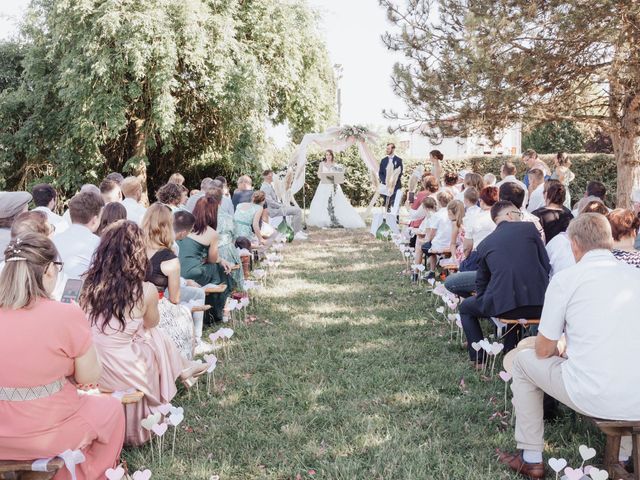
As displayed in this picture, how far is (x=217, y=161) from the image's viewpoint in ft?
72.6

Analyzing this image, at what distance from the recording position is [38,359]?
277 cm

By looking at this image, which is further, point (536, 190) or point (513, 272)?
point (536, 190)

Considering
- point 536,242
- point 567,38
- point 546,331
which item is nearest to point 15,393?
point 546,331

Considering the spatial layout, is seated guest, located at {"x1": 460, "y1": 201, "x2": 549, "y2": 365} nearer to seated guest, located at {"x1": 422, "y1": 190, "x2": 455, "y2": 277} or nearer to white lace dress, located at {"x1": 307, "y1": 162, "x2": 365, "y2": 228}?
seated guest, located at {"x1": 422, "y1": 190, "x2": 455, "y2": 277}

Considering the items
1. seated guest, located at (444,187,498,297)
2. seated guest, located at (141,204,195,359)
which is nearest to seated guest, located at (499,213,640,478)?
seated guest, located at (444,187,498,297)

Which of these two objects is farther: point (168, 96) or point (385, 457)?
point (168, 96)

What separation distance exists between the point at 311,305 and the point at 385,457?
13.3 feet

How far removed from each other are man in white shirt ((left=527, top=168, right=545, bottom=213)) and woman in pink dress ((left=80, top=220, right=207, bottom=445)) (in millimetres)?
6650

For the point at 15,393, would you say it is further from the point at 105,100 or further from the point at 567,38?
the point at 105,100

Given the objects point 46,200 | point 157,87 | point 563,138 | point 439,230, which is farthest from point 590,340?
point 563,138

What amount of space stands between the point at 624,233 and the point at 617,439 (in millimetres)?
1696

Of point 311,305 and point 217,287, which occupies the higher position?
point 217,287

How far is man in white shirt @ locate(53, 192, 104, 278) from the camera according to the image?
15.4 feet

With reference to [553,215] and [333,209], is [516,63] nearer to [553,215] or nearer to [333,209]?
[553,215]
